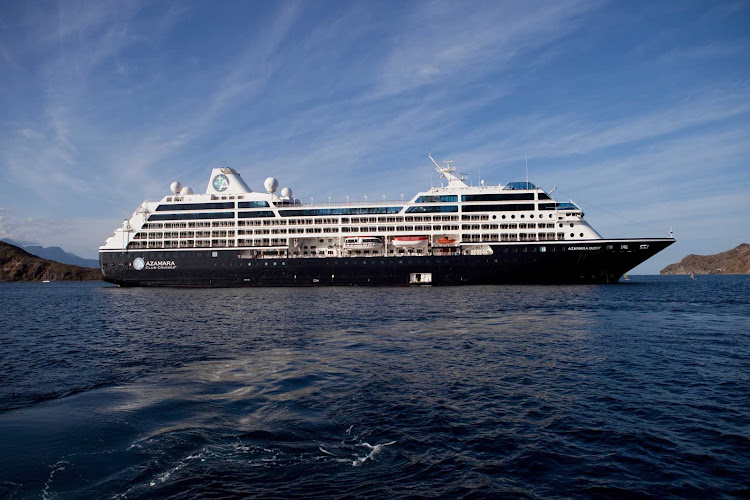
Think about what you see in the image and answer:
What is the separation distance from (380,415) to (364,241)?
58592mm

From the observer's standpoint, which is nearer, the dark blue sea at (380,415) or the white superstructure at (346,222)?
the dark blue sea at (380,415)

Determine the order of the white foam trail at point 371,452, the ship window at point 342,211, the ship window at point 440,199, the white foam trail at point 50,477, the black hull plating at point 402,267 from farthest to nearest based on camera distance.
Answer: the ship window at point 342,211 → the ship window at point 440,199 → the black hull plating at point 402,267 → the white foam trail at point 371,452 → the white foam trail at point 50,477

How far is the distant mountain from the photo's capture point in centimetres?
17738

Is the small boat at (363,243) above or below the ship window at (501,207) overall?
below

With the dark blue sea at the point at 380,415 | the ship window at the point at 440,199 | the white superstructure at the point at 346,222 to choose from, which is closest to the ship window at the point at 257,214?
the white superstructure at the point at 346,222

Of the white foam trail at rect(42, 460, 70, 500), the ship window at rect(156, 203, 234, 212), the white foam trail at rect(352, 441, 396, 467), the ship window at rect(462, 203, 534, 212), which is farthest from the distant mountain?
the white foam trail at rect(352, 441, 396, 467)

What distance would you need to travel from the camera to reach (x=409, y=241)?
69.1 metres

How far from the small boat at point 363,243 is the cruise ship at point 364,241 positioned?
→ 17 centimetres

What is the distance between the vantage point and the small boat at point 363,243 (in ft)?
229

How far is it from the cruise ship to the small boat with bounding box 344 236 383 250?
173 mm

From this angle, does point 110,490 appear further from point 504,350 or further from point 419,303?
point 419,303

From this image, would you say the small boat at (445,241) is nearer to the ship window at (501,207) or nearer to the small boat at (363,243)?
the ship window at (501,207)

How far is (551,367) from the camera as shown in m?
16.8

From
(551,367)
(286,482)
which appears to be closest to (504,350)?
(551,367)
